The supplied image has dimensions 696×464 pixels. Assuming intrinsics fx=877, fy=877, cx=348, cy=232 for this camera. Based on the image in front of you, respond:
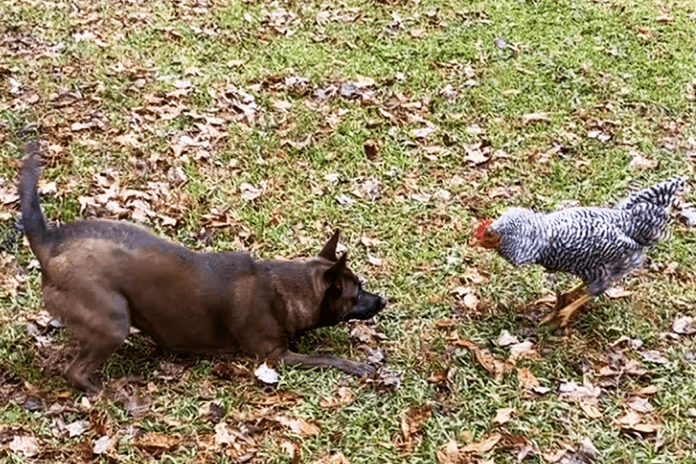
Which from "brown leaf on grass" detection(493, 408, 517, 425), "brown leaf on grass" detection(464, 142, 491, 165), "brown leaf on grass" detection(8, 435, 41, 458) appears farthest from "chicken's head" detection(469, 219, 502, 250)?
"brown leaf on grass" detection(8, 435, 41, 458)

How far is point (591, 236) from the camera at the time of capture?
544 centimetres

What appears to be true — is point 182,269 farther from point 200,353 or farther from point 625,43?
point 625,43

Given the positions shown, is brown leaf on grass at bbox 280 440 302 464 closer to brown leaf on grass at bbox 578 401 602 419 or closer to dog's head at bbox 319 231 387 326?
dog's head at bbox 319 231 387 326

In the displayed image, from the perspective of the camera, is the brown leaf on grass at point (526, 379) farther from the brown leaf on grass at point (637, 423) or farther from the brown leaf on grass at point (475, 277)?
the brown leaf on grass at point (475, 277)

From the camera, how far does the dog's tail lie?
4.90 meters

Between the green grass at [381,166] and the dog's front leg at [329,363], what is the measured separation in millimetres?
62

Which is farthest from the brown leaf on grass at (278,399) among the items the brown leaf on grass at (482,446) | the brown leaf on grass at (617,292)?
the brown leaf on grass at (617,292)

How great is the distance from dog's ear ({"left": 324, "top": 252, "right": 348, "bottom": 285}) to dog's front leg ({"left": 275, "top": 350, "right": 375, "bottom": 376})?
1.59 feet

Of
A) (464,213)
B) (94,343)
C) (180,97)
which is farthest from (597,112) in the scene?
(94,343)

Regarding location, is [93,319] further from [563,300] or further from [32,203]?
[563,300]

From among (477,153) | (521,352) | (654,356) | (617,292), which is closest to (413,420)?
(521,352)

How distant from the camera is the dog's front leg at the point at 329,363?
17.7 feet

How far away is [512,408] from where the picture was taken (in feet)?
16.9

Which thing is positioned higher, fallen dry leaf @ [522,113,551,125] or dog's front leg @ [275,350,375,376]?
fallen dry leaf @ [522,113,551,125]
